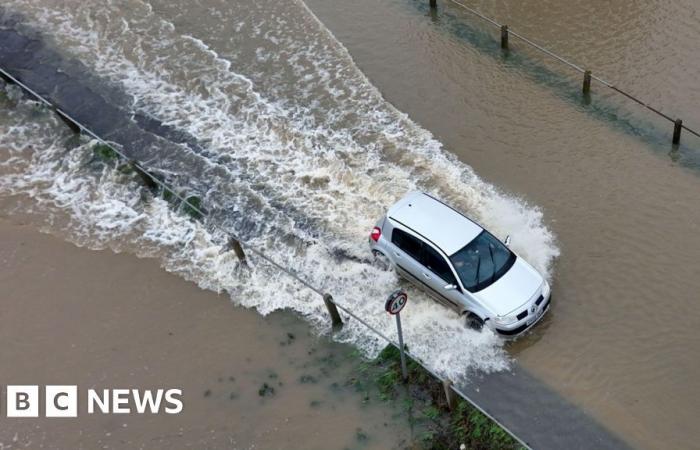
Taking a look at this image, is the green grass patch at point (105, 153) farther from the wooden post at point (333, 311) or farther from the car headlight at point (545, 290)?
the car headlight at point (545, 290)

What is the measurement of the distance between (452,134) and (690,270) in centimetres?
702

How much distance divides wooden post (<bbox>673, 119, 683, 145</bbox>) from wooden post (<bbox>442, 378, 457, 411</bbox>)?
9.79 meters

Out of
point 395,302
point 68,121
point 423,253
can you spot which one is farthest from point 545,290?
point 68,121

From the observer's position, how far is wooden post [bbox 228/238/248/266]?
580 inches

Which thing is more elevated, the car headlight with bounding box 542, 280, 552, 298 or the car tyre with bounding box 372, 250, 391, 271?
the car headlight with bounding box 542, 280, 552, 298

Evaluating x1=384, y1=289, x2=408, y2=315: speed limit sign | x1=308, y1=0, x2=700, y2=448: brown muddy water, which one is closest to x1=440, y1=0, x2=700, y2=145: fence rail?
x1=308, y1=0, x2=700, y2=448: brown muddy water

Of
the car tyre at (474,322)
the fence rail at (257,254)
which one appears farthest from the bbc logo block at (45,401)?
the car tyre at (474,322)

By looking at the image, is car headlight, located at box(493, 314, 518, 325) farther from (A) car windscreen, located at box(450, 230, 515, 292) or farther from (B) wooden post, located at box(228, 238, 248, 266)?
(B) wooden post, located at box(228, 238, 248, 266)

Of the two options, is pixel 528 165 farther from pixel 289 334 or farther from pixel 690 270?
pixel 289 334

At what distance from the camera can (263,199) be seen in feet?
54.8

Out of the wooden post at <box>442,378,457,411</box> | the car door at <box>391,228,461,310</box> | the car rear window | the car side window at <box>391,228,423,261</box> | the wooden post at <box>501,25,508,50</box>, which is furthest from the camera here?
the wooden post at <box>501,25,508,50</box>

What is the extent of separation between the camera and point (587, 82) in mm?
18641

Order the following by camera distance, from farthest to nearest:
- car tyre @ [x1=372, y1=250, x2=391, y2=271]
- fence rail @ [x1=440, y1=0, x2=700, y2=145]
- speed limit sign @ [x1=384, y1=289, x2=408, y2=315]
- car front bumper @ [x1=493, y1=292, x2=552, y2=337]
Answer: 1. fence rail @ [x1=440, y1=0, x2=700, y2=145]
2. car tyre @ [x1=372, y1=250, x2=391, y2=271]
3. car front bumper @ [x1=493, y1=292, x2=552, y2=337]
4. speed limit sign @ [x1=384, y1=289, x2=408, y2=315]

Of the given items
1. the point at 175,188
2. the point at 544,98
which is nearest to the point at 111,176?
the point at 175,188
